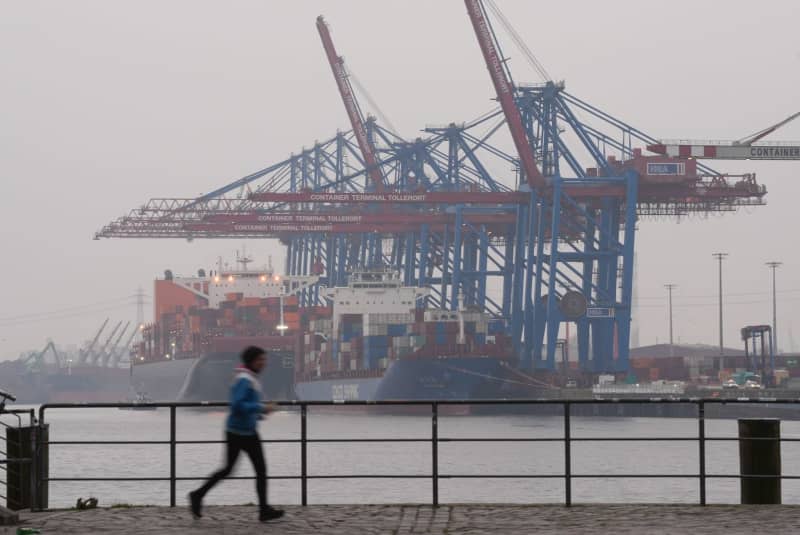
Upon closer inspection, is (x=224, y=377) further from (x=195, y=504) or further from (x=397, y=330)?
(x=195, y=504)

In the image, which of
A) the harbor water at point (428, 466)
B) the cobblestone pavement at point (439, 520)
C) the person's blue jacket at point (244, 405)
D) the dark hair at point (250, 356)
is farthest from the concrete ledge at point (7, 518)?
the harbor water at point (428, 466)

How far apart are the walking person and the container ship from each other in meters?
79.2

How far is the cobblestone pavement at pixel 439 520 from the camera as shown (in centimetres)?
1162

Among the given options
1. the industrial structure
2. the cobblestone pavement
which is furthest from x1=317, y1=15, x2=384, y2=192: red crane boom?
the cobblestone pavement

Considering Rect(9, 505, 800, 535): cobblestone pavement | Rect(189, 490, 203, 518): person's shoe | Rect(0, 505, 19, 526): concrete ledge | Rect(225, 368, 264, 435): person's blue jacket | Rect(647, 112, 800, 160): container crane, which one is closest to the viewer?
Rect(9, 505, 800, 535): cobblestone pavement

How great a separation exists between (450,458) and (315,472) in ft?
21.5

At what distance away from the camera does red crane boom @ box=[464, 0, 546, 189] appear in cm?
8538

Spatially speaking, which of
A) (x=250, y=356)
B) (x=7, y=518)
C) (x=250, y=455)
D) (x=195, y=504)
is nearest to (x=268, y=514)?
(x=250, y=455)

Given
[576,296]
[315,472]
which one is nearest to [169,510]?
[315,472]

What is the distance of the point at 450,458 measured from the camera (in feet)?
165

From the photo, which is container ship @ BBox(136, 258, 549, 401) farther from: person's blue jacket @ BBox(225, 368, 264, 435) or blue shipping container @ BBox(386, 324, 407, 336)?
person's blue jacket @ BBox(225, 368, 264, 435)

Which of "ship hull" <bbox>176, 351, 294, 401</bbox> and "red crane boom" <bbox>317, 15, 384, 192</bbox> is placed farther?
"red crane boom" <bbox>317, 15, 384, 192</bbox>

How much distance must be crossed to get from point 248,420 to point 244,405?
0.14m

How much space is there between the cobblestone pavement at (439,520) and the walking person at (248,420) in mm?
417
